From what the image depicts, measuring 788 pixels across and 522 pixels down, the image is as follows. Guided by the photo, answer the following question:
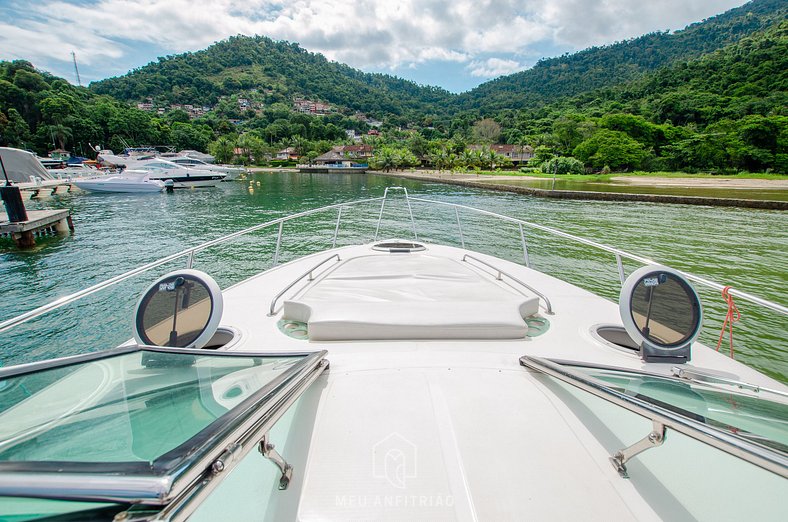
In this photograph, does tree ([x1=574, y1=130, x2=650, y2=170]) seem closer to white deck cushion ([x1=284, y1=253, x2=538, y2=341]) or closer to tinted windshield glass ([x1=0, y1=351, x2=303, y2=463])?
white deck cushion ([x1=284, y1=253, x2=538, y2=341])

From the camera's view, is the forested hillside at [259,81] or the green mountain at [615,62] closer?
the green mountain at [615,62]

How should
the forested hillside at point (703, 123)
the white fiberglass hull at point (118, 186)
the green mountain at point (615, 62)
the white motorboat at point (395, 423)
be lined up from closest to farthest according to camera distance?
the white motorboat at point (395, 423), the white fiberglass hull at point (118, 186), the forested hillside at point (703, 123), the green mountain at point (615, 62)

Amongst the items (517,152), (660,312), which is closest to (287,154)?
(517,152)

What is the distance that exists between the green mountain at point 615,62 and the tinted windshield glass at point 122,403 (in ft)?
402

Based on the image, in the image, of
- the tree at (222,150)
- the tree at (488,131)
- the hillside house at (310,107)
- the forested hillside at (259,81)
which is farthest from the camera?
the hillside house at (310,107)

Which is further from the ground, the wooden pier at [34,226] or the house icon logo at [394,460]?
the house icon logo at [394,460]

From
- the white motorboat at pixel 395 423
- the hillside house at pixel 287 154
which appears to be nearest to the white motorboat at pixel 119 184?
the white motorboat at pixel 395 423

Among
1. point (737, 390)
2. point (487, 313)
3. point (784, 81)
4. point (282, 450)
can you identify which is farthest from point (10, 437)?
point (784, 81)

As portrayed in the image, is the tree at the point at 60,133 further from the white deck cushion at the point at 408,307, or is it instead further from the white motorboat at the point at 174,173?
the white deck cushion at the point at 408,307

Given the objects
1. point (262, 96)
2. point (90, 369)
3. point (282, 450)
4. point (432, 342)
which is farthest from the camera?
point (262, 96)

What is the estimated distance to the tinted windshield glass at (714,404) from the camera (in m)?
0.89

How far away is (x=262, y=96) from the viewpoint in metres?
125

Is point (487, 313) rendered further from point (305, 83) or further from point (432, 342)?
point (305, 83)

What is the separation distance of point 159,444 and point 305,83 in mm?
162230
